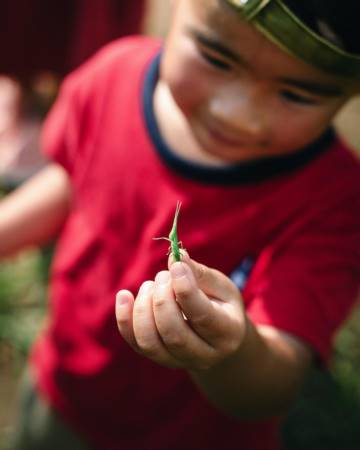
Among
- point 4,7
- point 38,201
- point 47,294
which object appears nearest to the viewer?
point 38,201

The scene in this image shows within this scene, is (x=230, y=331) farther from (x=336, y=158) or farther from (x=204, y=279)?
(x=336, y=158)

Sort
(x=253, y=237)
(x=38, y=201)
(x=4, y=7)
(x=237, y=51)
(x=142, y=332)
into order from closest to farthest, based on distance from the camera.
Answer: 1. (x=142, y=332)
2. (x=237, y=51)
3. (x=253, y=237)
4. (x=38, y=201)
5. (x=4, y=7)

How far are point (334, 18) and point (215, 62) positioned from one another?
0.52 feet

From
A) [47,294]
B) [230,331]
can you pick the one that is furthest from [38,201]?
[47,294]

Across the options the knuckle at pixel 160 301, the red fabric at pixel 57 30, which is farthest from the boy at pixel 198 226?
the red fabric at pixel 57 30

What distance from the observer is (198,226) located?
993mm

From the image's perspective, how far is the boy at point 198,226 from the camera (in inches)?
29.3

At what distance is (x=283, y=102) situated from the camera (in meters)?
0.82

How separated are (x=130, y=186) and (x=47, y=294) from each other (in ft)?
3.40

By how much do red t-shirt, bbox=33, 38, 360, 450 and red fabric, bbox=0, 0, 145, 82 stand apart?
112cm

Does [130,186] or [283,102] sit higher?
[283,102]

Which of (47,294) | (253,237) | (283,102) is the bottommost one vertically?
(47,294)

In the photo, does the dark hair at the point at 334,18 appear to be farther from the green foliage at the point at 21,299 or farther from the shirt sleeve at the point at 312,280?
the green foliage at the point at 21,299

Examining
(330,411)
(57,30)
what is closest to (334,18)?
(330,411)
